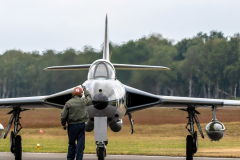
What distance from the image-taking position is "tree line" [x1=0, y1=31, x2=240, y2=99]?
99.9ft

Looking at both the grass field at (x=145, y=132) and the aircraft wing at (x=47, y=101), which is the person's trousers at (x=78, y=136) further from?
the grass field at (x=145, y=132)

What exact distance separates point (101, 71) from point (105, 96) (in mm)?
1680

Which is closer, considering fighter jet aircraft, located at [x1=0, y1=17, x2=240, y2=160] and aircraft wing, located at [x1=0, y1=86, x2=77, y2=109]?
fighter jet aircraft, located at [x1=0, y1=17, x2=240, y2=160]

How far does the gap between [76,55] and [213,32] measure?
139ft

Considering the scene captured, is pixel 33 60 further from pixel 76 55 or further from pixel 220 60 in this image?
pixel 220 60

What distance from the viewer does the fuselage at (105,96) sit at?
972 centimetres

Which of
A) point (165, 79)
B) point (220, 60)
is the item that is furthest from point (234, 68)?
point (165, 79)

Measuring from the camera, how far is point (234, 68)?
40.4 meters

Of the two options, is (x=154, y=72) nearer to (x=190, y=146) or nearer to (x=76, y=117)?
(x=190, y=146)

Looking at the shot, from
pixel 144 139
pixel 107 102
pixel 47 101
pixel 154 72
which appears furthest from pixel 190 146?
pixel 154 72

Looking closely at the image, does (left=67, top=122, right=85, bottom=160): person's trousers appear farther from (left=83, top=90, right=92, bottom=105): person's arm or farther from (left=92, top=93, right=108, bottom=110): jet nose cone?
(left=92, top=93, right=108, bottom=110): jet nose cone

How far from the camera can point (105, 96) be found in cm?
973

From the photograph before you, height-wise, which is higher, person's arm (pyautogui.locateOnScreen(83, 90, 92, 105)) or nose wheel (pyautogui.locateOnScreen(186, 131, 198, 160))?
person's arm (pyautogui.locateOnScreen(83, 90, 92, 105))

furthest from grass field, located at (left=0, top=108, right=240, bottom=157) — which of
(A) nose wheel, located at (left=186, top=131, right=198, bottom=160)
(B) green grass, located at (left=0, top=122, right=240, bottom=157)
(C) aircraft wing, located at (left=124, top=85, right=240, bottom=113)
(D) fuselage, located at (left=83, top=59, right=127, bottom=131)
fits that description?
(D) fuselage, located at (left=83, top=59, right=127, bottom=131)
